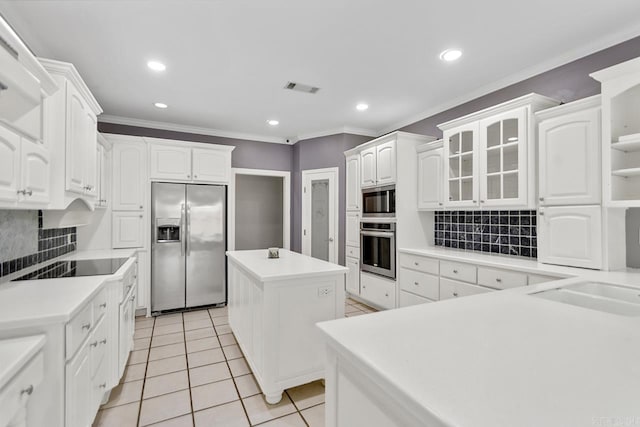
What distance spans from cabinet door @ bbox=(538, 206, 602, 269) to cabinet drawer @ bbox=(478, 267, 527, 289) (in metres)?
0.32

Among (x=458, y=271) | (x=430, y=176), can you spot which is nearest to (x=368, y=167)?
(x=430, y=176)

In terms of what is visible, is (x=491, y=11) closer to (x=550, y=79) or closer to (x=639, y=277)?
(x=550, y=79)

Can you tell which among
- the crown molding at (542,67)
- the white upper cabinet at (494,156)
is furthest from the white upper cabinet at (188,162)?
the white upper cabinet at (494,156)

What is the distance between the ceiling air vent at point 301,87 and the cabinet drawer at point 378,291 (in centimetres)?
241

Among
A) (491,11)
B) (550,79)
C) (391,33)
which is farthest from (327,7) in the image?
(550,79)

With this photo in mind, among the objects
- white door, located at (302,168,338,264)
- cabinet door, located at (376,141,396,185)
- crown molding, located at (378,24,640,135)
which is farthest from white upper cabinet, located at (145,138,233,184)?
crown molding, located at (378,24,640,135)

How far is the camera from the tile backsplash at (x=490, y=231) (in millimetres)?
2787

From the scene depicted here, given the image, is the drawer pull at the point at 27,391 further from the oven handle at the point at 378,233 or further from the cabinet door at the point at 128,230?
the oven handle at the point at 378,233

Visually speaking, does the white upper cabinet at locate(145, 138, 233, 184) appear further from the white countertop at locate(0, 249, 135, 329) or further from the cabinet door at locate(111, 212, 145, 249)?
the white countertop at locate(0, 249, 135, 329)

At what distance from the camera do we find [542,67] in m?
2.68

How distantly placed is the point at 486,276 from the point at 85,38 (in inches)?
150

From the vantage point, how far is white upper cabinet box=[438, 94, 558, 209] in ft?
8.18

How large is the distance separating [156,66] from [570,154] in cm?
355

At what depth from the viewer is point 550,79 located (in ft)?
8.71
